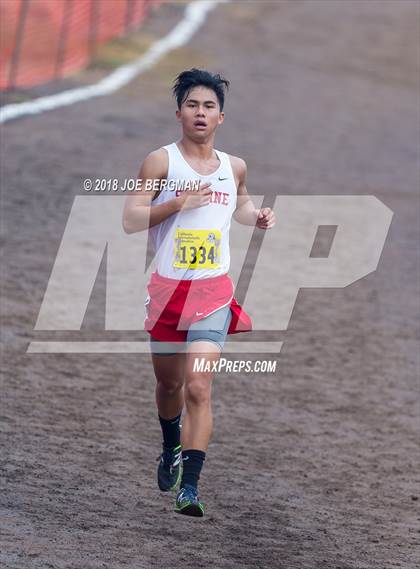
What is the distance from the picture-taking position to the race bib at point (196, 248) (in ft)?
21.0

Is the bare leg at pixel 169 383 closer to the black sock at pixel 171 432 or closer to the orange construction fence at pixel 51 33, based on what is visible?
the black sock at pixel 171 432

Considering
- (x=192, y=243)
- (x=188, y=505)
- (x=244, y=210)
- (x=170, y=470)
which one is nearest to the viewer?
(x=188, y=505)

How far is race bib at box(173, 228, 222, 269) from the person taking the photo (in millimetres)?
6402

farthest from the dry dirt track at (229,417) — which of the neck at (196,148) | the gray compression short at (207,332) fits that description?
the neck at (196,148)

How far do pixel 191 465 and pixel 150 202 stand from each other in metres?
1.39

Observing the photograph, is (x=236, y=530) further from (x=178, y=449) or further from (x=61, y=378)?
(x=61, y=378)

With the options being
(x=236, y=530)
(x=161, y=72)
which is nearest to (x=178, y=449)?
(x=236, y=530)

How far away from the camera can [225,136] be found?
21.6m

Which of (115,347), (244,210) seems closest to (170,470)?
(244,210)

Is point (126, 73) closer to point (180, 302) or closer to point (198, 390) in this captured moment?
point (180, 302)

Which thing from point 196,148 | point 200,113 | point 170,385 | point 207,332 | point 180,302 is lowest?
point 170,385

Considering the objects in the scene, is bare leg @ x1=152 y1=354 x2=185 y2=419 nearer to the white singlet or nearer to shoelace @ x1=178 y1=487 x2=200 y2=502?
the white singlet

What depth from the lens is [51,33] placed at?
27234 millimetres

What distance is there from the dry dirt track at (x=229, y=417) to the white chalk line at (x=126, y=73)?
0.59 metres
